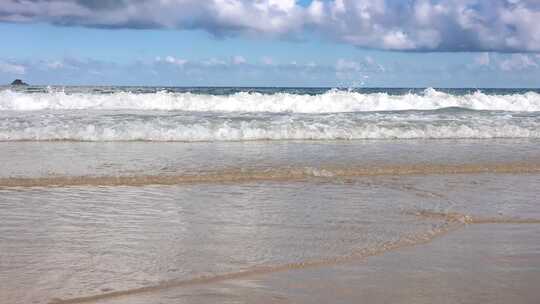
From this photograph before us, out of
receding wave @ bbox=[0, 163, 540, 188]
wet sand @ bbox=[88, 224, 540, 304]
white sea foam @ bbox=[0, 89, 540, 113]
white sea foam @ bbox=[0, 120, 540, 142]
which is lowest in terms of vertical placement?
wet sand @ bbox=[88, 224, 540, 304]

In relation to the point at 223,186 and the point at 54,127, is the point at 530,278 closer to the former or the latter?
the point at 223,186

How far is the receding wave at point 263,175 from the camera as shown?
898 cm

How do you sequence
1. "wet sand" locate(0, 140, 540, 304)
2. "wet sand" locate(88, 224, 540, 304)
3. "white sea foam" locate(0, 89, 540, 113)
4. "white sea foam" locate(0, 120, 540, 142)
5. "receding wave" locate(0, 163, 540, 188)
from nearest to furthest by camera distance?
"wet sand" locate(88, 224, 540, 304)
"wet sand" locate(0, 140, 540, 304)
"receding wave" locate(0, 163, 540, 188)
"white sea foam" locate(0, 120, 540, 142)
"white sea foam" locate(0, 89, 540, 113)

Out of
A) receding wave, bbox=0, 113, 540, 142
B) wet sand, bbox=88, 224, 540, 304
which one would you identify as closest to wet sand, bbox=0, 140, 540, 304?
wet sand, bbox=88, 224, 540, 304

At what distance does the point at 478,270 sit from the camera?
4.79 meters

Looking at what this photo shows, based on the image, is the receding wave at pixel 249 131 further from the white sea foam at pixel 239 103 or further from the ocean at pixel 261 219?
the white sea foam at pixel 239 103

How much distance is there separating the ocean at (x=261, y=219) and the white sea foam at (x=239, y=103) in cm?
1256

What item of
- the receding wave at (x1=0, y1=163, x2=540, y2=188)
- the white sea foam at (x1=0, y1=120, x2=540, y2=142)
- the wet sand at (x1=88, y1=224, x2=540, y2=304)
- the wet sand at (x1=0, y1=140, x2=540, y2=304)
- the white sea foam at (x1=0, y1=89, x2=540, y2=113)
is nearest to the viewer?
the wet sand at (x1=88, y1=224, x2=540, y2=304)

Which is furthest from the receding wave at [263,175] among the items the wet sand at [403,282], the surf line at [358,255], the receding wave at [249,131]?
the receding wave at [249,131]

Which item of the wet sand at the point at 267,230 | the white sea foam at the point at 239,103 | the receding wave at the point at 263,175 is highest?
the white sea foam at the point at 239,103

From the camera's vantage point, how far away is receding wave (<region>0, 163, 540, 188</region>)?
898 cm

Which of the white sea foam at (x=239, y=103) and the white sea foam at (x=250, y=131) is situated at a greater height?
the white sea foam at (x=239, y=103)

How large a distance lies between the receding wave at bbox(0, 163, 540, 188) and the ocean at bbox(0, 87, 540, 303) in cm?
3

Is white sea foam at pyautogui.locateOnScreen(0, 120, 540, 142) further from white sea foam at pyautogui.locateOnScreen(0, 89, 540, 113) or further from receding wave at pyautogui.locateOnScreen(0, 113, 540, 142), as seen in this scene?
white sea foam at pyautogui.locateOnScreen(0, 89, 540, 113)
